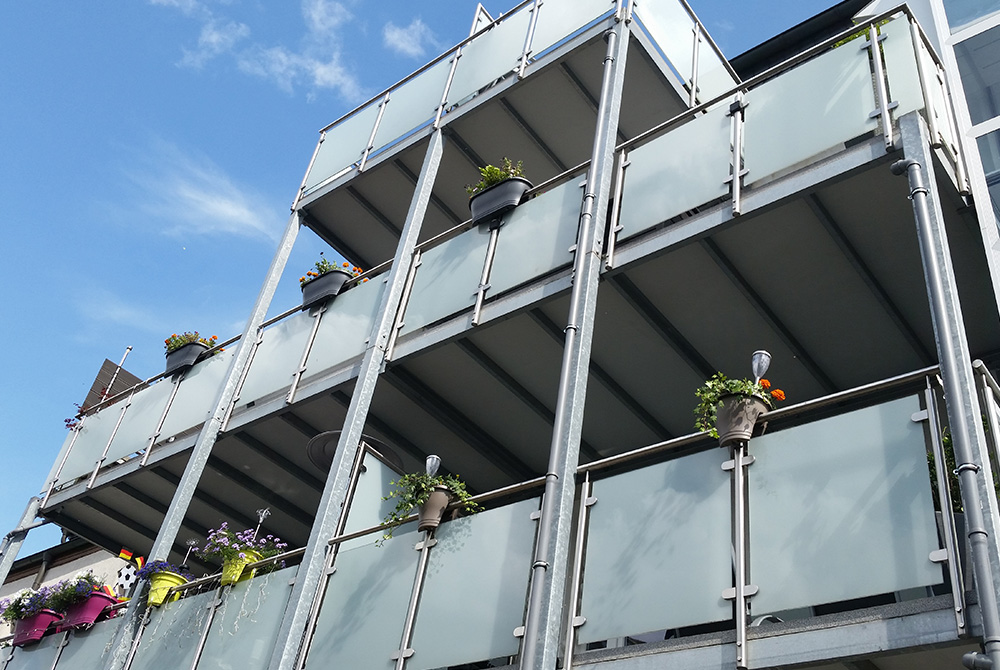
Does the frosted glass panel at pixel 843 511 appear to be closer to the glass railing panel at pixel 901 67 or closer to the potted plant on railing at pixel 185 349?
the glass railing panel at pixel 901 67

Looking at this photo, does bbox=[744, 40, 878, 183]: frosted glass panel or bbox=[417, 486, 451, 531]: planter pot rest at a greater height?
bbox=[744, 40, 878, 183]: frosted glass panel

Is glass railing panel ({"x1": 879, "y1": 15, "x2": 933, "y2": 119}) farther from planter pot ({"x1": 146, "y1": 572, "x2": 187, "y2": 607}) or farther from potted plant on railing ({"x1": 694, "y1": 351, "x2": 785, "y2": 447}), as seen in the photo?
planter pot ({"x1": 146, "y1": 572, "x2": 187, "y2": 607})

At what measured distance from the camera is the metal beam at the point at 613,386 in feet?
31.7

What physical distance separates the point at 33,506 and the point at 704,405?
33.0 ft

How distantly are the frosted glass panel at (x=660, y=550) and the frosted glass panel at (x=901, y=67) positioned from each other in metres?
2.92

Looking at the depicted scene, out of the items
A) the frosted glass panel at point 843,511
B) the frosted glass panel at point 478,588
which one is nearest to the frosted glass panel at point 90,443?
the frosted glass panel at point 478,588

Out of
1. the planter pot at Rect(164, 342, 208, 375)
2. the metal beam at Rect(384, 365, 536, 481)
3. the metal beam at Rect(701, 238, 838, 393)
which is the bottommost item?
the metal beam at Rect(384, 365, 536, 481)

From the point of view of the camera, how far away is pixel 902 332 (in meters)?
9.00

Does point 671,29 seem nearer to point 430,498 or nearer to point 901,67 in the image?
point 901,67

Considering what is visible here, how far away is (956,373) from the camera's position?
19.2 ft

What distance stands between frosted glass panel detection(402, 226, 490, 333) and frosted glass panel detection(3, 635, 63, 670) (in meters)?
5.31

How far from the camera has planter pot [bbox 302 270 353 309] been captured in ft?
38.1

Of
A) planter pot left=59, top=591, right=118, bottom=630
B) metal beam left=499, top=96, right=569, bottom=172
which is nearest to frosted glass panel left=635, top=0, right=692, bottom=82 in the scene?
metal beam left=499, top=96, right=569, bottom=172

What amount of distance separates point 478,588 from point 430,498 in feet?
3.41
